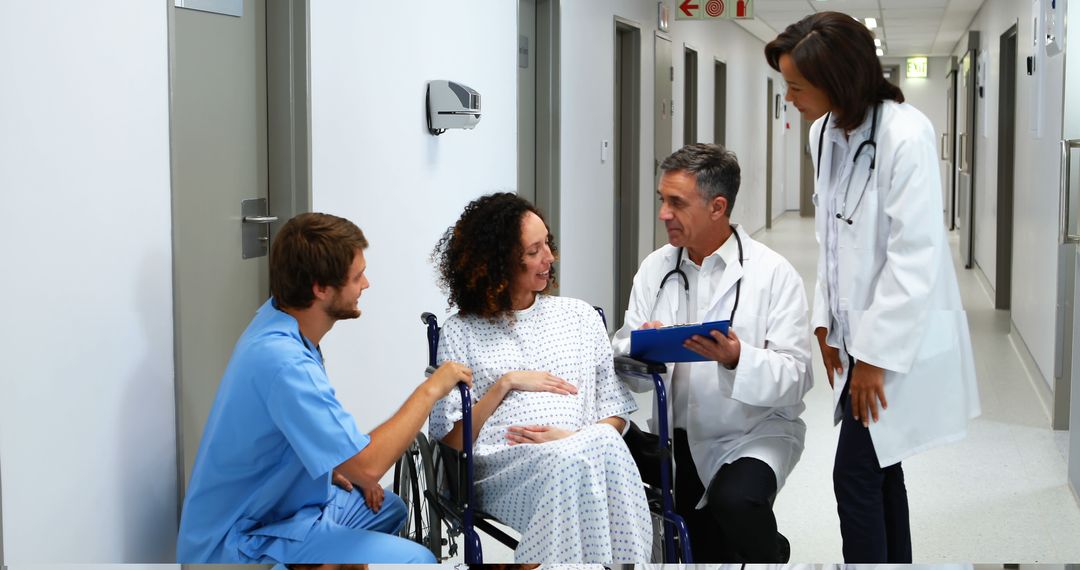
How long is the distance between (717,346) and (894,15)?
12.2m

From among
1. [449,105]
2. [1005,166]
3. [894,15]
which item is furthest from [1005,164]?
[449,105]

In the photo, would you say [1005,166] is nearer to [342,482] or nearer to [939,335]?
[939,335]

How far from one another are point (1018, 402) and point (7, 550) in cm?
511

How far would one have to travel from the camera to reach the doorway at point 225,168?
9.73ft

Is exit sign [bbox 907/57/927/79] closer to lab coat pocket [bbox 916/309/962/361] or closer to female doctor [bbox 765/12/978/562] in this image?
→ female doctor [bbox 765/12/978/562]

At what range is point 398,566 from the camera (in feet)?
3.14

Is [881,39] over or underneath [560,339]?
over

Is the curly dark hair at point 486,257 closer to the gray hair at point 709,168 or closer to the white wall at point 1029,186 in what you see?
the gray hair at point 709,168

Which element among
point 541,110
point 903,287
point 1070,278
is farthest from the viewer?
point 541,110

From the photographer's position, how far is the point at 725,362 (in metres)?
2.78

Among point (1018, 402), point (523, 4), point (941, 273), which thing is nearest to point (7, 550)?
point (941, 273)

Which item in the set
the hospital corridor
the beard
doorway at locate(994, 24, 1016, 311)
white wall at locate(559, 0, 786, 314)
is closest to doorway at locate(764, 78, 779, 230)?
white wall at locate(559, 0, 786, 314)

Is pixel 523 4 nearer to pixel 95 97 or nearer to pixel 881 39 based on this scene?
pixel 95 97

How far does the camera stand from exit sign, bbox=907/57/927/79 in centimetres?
2264
